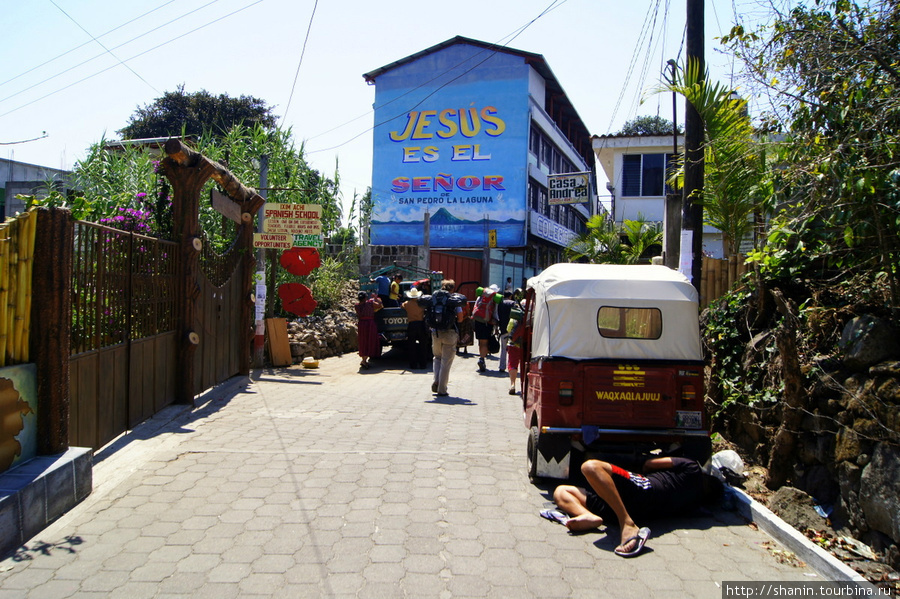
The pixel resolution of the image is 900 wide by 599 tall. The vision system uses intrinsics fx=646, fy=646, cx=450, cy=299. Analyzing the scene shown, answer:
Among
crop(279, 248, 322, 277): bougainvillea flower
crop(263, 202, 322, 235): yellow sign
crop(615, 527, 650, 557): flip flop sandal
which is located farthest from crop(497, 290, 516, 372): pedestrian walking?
crop(615, 527, 650, 557): flip flop sandal

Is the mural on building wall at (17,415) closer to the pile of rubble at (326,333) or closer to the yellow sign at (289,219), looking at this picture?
the yellow sign at (289,219)

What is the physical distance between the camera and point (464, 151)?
103 feet

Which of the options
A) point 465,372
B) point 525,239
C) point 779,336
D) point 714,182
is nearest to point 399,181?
point 525,239

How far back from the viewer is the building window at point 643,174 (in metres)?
23.0

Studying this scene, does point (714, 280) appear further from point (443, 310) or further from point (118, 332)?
point (118, 332)

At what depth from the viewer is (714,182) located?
9141mm

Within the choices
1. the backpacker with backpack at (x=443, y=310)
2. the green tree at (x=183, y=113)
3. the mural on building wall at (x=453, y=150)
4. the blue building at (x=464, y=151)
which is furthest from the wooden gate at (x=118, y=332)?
the green tree at (x=183, y=113)

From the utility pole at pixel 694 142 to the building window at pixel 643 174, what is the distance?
1544cm

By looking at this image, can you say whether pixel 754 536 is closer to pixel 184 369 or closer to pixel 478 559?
pixel 478 559

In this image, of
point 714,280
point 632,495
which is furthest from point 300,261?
point 632,495

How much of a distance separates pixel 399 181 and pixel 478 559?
2937cm

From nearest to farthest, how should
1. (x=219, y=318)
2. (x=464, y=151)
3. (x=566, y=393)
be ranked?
(x=566, y=393), (x=219, y=318), (x=464, y=151)

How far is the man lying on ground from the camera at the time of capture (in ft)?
15.2

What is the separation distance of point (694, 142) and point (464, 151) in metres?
24.0
